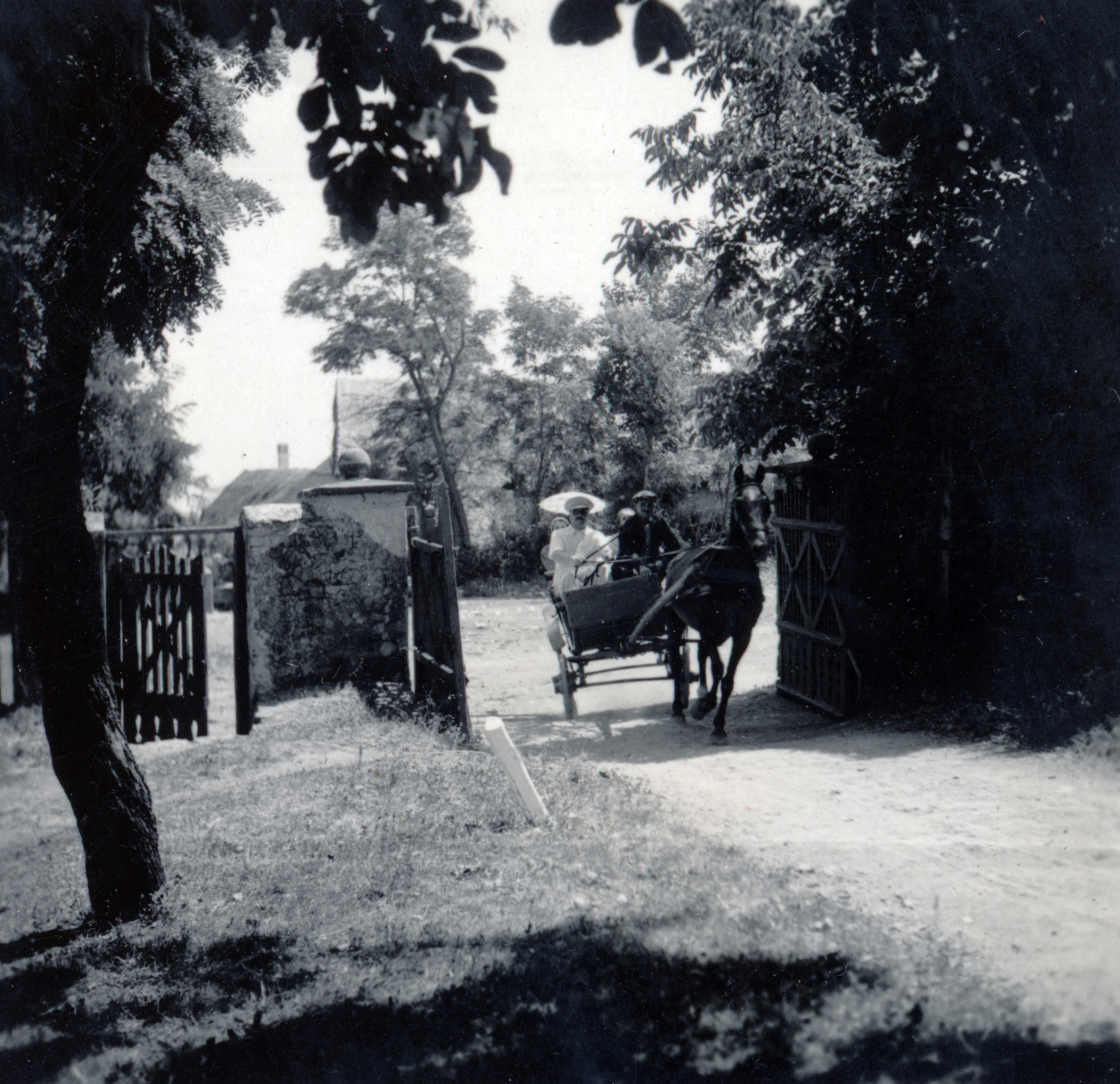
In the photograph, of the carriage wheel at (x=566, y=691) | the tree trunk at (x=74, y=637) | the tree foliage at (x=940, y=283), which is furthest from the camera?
the carriage wheel at (x=566, y=691)

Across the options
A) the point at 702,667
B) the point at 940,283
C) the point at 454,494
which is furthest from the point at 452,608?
the point at 454,494

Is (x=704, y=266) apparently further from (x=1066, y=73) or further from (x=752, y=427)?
(x=1066, y=73)

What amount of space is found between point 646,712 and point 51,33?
722 centimetres

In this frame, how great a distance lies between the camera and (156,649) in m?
8.08

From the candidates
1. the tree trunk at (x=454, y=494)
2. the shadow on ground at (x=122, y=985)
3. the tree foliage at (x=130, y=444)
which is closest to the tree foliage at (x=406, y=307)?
the tree trunk at (x=454, y=494)

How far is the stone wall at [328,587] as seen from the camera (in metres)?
7.90

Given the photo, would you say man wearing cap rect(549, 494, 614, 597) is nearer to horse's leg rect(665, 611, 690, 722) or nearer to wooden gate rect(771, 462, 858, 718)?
horse's leg rect(665, 611, 690, 722)

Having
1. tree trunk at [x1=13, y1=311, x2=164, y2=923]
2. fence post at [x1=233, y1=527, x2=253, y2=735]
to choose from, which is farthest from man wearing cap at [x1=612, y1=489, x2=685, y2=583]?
tree trunk at [x1=13, y1=311, x2=164, y2=923]

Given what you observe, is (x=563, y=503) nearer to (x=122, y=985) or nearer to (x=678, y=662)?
(x=678, y=662)

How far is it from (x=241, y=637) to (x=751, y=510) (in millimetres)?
4131

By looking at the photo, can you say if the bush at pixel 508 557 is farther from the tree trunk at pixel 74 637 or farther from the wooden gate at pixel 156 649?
the tree trunk at pixel 74 637

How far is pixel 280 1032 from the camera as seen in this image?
3055 mm

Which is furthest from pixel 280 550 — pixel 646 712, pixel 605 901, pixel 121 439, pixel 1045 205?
pixel 121 439

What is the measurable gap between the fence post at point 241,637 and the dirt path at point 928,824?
225cm
